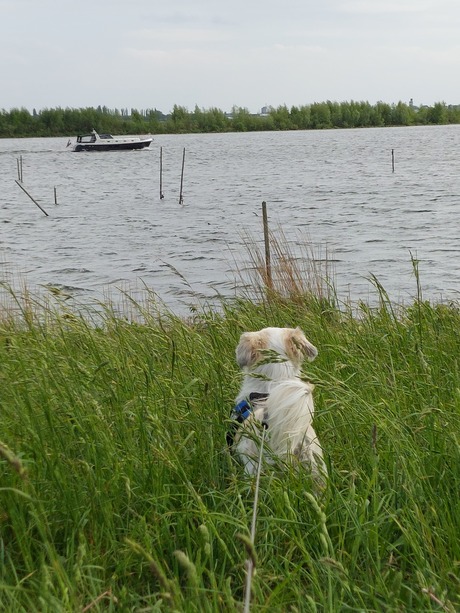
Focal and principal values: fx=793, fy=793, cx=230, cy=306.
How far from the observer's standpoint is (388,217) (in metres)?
27.5

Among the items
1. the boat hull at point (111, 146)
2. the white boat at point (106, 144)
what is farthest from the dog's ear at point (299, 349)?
the boat hull at point (111, 146)

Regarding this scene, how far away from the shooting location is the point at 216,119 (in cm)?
12300

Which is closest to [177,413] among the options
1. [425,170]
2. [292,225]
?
[292,225]

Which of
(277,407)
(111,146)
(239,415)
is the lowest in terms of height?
(239,415)

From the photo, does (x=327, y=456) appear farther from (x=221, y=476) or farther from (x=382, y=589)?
(x=382, y=589)

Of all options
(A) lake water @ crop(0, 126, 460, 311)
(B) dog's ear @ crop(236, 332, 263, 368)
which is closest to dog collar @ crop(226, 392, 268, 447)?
(B) dog's ear @ crop(236, 332, 263, 368)

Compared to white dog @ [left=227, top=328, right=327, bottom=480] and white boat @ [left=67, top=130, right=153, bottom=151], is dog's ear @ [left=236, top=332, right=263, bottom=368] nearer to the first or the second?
white dog @ [left=227, top=328, right=327, bottom=480]

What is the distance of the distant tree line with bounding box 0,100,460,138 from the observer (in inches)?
4532

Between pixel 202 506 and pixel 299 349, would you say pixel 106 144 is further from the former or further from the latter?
pixel 202 506

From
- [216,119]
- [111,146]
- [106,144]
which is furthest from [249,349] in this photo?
[216,119]

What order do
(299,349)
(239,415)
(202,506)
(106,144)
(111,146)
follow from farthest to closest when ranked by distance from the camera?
(111,146), (106,144), (299,349), (239,415), (202,506)

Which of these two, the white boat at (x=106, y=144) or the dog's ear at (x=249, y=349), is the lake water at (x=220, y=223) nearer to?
the dog's ear at (x=249, y=349)

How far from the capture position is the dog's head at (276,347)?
389 cm

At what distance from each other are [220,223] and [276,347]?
80.9 ft
